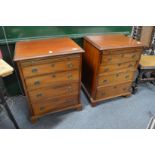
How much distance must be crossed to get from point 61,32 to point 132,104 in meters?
1.37

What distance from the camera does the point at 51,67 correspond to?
1.39 metres

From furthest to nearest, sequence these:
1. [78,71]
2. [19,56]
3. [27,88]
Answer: [78,71] → [27,88] → [19,56]

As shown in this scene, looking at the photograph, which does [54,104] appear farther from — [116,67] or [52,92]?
[116,67]

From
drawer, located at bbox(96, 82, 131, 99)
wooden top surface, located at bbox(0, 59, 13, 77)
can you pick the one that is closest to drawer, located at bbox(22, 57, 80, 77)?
wooden top surface, located at bbox(0, 59, 13, 77)

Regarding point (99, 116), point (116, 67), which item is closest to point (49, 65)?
point (116, 67)

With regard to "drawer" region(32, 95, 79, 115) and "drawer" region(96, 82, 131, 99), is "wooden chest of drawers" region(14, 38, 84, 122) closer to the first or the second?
"drawer" region(32, 95, 79, 115)

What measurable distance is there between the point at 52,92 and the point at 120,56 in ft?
2.86

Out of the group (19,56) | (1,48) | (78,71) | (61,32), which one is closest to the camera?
(19,56)

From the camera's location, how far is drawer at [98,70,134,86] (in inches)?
69.0

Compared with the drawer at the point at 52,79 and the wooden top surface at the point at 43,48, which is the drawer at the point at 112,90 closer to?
the drawer at the point at 52,79

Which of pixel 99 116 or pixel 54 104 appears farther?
pixel 99 116
